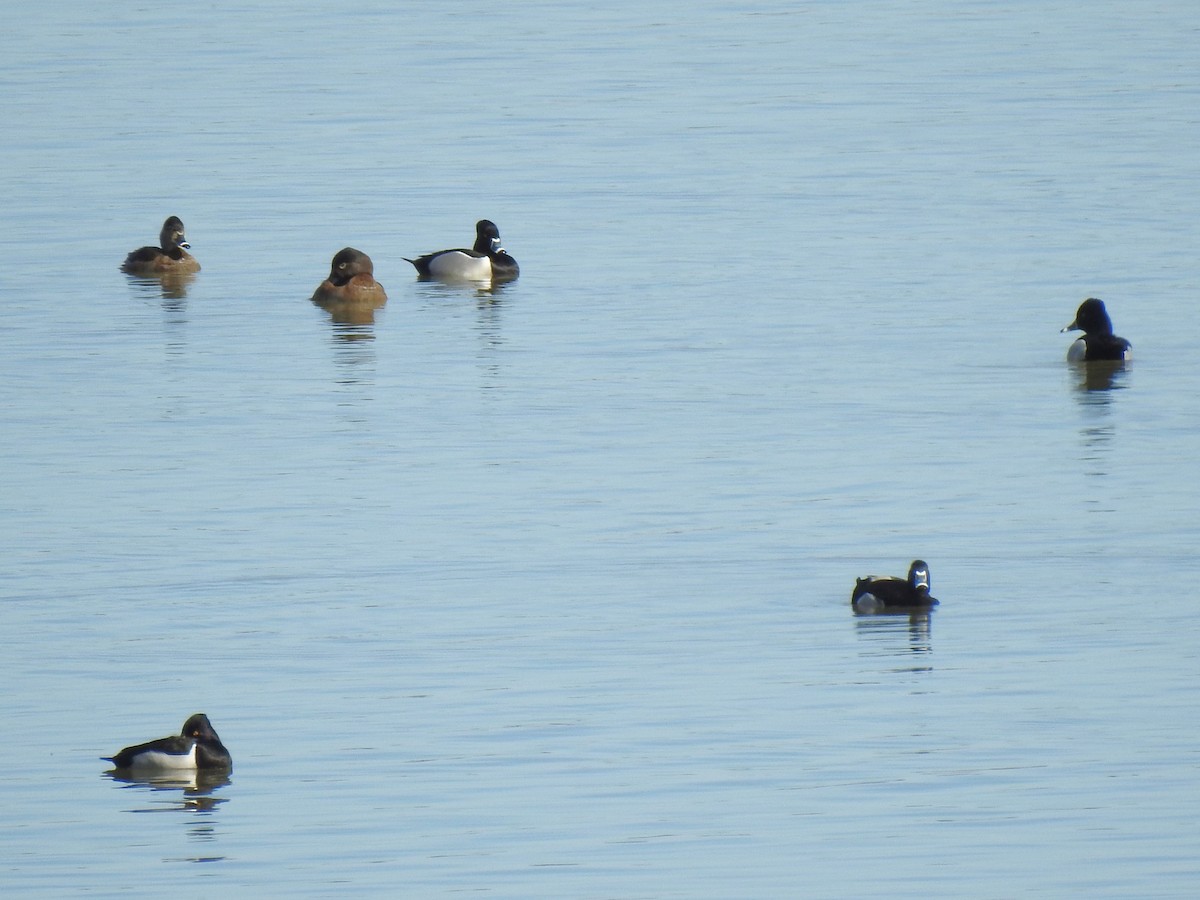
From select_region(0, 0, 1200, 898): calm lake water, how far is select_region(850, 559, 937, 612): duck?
0.17 meters

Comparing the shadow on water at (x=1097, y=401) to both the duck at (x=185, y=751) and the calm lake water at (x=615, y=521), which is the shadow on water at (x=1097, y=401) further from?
the duck at (x=185, y=751)

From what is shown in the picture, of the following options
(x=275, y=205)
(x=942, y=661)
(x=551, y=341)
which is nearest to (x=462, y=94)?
(x=275, y=205)

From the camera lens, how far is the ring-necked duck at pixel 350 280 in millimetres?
29922

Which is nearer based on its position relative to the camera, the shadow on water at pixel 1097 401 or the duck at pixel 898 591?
the duck at pixel 898 591

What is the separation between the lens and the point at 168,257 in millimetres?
32188

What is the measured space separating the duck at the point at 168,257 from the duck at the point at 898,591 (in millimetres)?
16858

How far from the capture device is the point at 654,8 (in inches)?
2938

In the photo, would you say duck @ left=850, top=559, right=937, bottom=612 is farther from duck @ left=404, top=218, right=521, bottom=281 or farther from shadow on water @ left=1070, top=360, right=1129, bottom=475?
duck @ left=404, top=218, right=521, bottom=281

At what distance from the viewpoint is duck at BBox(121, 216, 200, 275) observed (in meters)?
32.1

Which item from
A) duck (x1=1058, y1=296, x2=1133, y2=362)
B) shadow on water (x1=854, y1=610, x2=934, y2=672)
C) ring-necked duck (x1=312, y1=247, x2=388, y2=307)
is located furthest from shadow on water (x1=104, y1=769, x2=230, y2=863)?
ring-necked duck (x1=312, y1=247, x2=388, y2=307)

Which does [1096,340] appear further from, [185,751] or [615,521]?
[185,751]

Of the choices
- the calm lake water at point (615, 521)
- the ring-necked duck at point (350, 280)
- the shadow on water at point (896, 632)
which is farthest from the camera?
the ring-necked duck at point (350, 280)

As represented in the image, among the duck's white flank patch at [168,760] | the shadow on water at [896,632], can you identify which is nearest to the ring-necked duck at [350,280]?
the shadow on water at [896,632]

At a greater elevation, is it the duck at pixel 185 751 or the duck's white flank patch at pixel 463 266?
the duck's white flank patch at pixel 463 266
